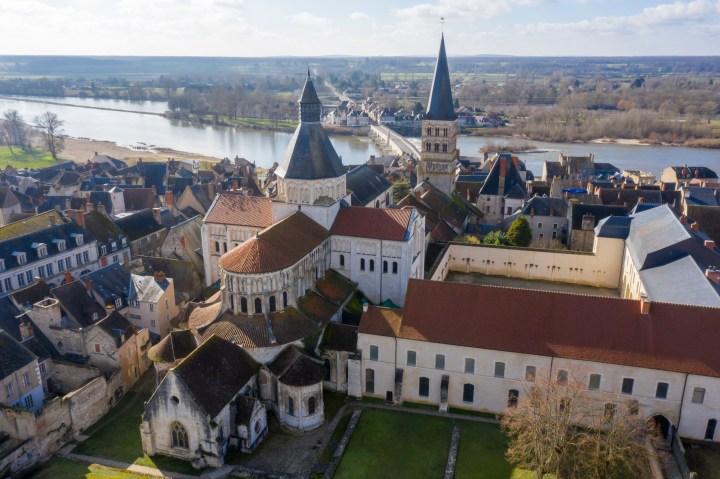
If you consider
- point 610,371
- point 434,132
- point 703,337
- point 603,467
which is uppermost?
point 434,132

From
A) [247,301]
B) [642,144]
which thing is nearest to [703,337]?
[247,301]

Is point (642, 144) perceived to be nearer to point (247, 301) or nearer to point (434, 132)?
point (434, 132)

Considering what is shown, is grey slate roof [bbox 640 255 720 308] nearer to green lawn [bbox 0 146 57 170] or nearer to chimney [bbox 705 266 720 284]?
chimney [bbox 705 266 720 284]

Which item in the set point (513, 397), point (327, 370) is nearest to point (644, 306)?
point (513, 397)

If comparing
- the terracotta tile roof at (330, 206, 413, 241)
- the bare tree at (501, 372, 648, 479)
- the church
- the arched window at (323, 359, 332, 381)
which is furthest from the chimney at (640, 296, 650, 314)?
the arched window at (323, 359, 332, 381)

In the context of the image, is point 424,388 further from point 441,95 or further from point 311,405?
point 441,95

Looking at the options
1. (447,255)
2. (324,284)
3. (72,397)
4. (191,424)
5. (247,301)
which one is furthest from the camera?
(447,255)

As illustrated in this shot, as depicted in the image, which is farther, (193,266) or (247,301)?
(193,266)
